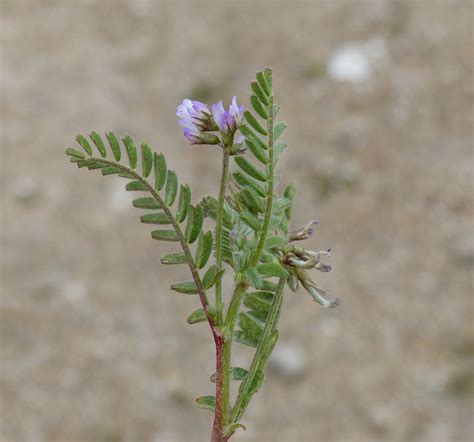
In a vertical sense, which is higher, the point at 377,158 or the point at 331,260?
the point at 377,158

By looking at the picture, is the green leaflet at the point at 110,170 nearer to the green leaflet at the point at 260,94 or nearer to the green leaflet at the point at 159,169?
the green leaflet at the point at 159,169

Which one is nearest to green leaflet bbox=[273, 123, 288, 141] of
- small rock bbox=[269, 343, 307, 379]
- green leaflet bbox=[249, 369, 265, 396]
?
green leaflet bbox=[249, 369, 265, 396]

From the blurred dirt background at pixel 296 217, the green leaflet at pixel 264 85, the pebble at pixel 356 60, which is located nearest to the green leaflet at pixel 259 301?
the green leaflet at pixel 264 85

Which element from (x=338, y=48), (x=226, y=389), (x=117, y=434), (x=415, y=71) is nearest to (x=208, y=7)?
(x=338, y=48)

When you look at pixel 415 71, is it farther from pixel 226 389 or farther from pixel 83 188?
pixel 226 389

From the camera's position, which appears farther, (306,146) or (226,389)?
(306,146)

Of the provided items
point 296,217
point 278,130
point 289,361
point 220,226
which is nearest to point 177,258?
point 220,226
